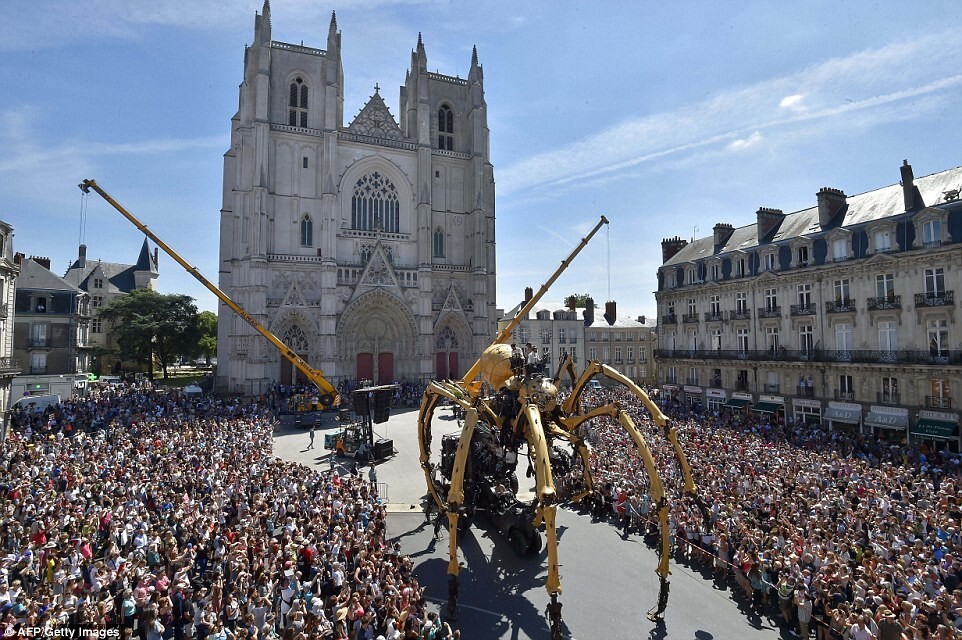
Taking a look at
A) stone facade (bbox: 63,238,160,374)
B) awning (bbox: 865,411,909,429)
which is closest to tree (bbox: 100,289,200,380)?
stone facade (bbox: 63,238,160,374)

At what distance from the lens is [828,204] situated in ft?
95.1

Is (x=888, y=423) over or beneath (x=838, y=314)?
beneath

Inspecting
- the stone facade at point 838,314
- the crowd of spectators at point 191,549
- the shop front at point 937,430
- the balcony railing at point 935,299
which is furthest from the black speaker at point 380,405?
the balcony railing at point 935,299

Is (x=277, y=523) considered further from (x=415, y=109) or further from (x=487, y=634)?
(x=415, y=109)

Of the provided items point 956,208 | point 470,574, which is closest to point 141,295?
point 470,574

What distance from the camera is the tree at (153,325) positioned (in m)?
49.1

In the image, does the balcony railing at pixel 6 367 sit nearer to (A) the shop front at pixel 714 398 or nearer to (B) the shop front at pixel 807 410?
(A) the shop front at pixel 714 398

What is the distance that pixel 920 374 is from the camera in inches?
931

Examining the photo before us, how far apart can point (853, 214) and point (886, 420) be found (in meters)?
11.3

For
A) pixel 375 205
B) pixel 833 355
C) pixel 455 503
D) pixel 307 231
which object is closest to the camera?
pixel 455 503

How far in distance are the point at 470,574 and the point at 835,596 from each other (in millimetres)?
7397

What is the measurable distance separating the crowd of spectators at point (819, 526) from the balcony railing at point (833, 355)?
445cm

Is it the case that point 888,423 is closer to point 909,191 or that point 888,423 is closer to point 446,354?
point 909,191

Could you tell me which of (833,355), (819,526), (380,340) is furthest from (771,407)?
(380,340)
